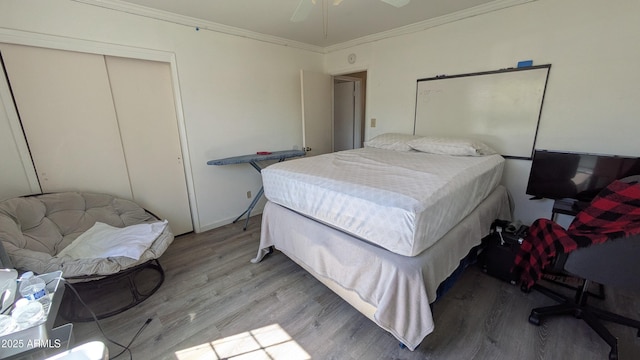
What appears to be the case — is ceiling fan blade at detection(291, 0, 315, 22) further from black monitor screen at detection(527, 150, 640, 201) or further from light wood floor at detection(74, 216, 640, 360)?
black monitor screen at detection(527, 150, 640, 201)

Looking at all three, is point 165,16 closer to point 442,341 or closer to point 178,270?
point 178,270

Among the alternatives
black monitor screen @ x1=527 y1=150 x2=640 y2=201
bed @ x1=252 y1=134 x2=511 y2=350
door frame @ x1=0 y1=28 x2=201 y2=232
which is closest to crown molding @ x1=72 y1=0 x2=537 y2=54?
door frame @ x1=0 y1=28 x2=201 y2=232

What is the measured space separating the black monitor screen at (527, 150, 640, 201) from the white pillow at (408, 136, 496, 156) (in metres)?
0.43

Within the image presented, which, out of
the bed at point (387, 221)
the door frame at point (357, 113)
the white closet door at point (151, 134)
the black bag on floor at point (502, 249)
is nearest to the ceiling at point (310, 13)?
the white closet door at point (151, 134)

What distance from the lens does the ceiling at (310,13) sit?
2404 mm

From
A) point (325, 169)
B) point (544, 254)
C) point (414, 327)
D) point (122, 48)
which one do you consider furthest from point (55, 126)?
point (544, 254)

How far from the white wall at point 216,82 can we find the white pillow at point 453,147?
204cm

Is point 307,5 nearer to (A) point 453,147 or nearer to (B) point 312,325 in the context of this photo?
(A) point 453,147

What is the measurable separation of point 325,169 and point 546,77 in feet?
7.42

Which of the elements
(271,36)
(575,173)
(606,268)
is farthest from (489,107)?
(271,36)

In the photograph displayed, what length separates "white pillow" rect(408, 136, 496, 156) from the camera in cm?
249

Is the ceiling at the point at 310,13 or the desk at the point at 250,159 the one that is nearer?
the ceiling at the point at 310,13

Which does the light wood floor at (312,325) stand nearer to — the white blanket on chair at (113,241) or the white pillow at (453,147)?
the white blanket on chair at (113,241)

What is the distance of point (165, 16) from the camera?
257 centimetres
